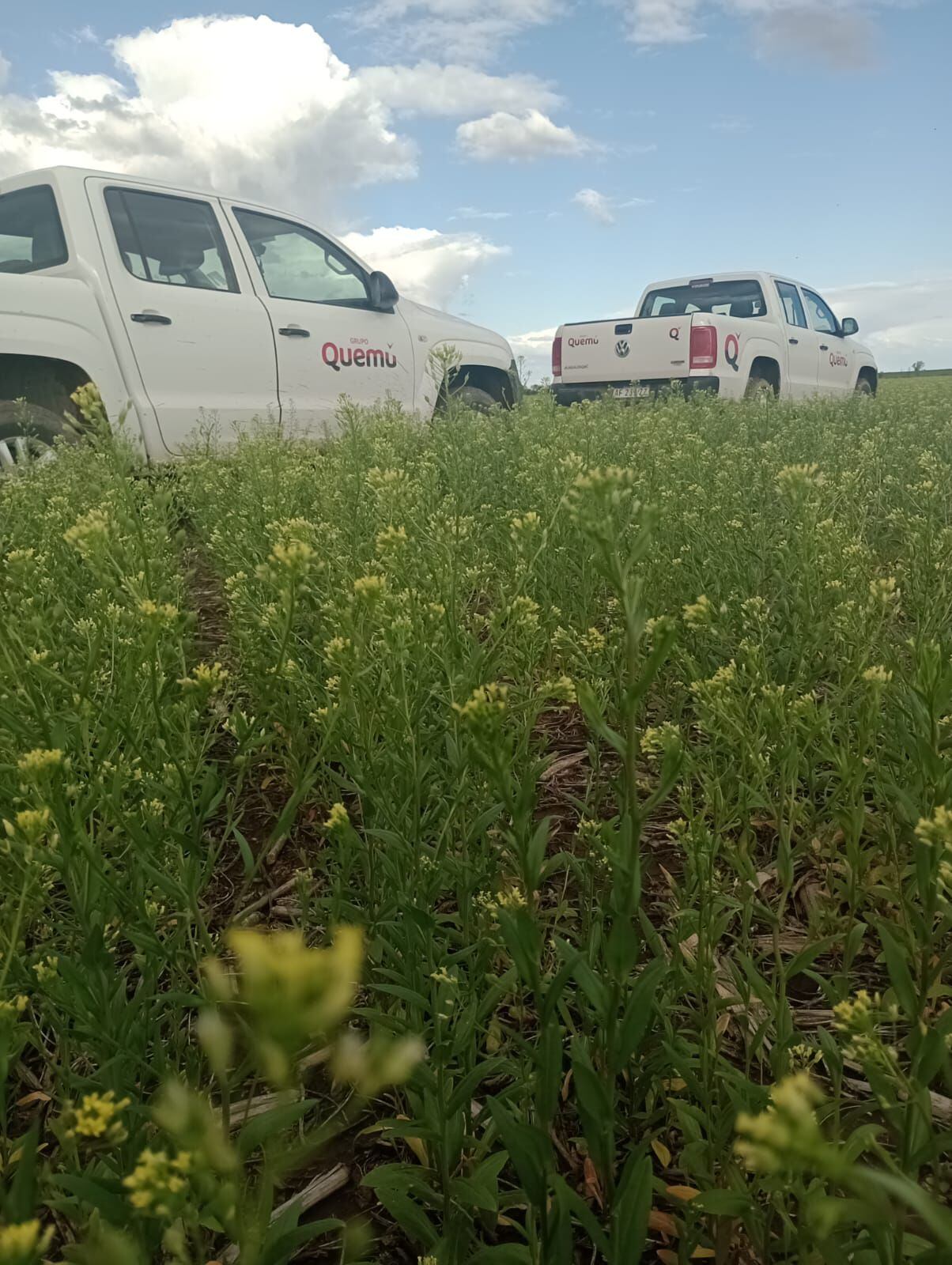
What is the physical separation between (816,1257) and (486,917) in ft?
2.51

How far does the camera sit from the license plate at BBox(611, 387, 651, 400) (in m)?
9.70

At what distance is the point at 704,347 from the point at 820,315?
5.09m

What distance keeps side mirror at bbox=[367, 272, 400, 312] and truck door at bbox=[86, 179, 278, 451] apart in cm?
115

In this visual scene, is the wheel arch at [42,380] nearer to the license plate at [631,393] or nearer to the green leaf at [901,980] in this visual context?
the license plate at [631,393]

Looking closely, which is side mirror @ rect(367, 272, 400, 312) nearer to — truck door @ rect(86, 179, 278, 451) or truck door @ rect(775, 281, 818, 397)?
truck door @ rect(86, 179, 278, 451)

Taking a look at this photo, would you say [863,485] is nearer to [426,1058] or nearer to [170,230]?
[426,1058]

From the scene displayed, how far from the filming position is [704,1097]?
1.28m

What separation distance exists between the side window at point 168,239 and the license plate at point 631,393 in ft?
14.4

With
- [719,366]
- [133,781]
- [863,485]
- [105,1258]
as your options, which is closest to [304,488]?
[133,781]

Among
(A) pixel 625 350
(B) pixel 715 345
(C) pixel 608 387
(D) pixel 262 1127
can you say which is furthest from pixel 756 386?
(D) pixel 262 1127

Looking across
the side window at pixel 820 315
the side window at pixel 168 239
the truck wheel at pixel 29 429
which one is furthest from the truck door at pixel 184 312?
the side window at pixel 820 315

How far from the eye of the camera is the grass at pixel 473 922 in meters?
0.93

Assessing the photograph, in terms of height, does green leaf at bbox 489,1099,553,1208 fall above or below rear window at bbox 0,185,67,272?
below

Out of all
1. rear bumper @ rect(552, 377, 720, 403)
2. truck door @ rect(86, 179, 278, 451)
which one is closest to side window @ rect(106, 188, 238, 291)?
truck door @ rect(86, 179, 278, 451)
